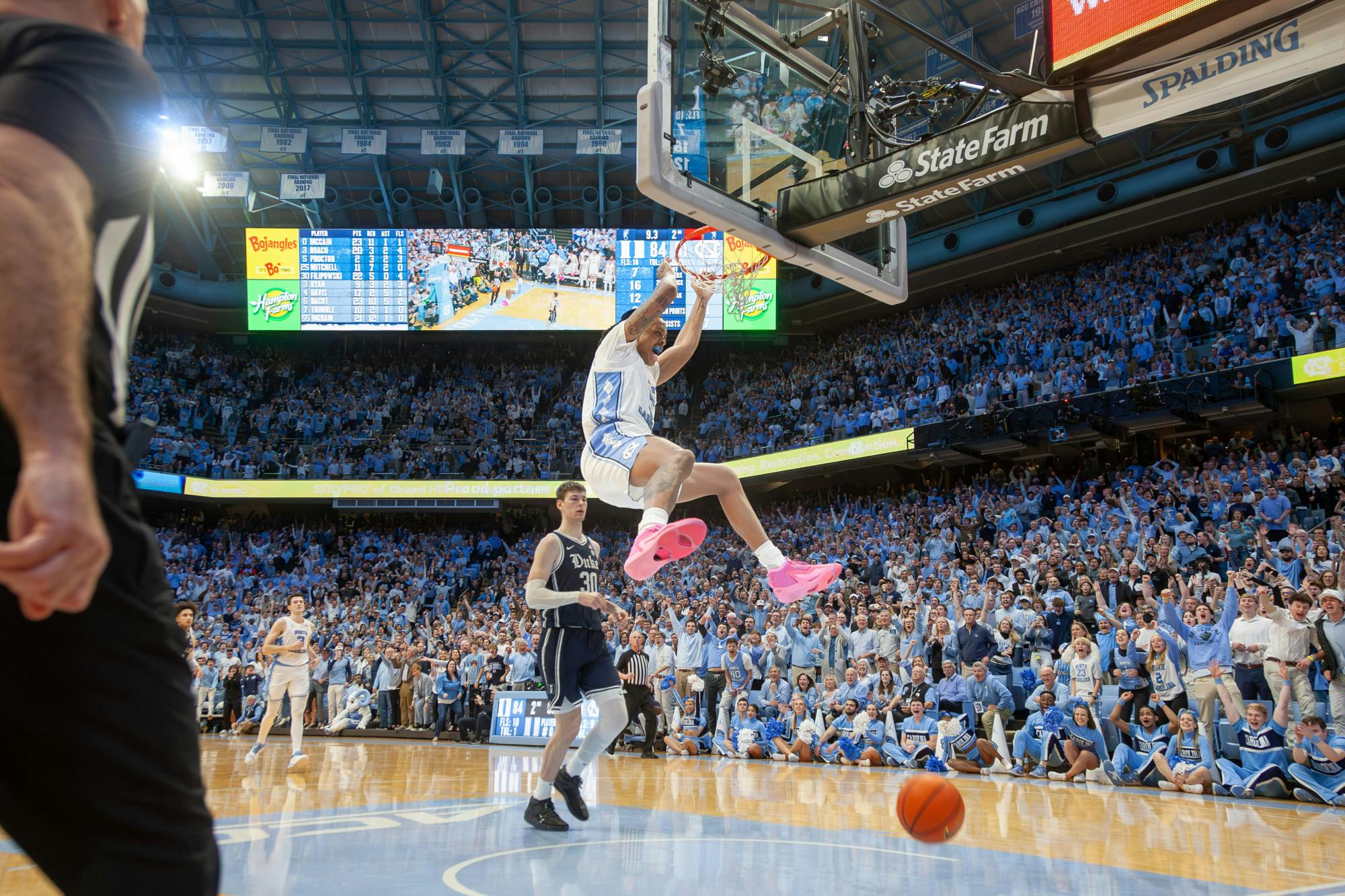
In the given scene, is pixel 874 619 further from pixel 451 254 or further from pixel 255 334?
pixel 255 334

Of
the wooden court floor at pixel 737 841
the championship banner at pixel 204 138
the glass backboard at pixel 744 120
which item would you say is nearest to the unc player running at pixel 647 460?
the glass backboard at pixel 744 120

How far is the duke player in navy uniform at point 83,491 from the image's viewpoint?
1.30 meters

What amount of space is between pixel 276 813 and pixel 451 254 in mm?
23583

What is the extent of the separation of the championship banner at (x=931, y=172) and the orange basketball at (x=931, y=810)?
12.4 ft

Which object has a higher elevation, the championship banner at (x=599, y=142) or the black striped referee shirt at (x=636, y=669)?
the championship banner at (x=599, y=142)

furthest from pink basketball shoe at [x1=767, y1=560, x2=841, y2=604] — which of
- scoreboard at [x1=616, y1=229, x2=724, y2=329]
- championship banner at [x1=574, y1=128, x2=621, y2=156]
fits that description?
scoreboard at [x1=616, y1=229, x2=724, y2=329]

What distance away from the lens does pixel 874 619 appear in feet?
Answer: 48.4

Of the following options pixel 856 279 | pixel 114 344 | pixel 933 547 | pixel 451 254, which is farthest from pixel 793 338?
pixel 114 344

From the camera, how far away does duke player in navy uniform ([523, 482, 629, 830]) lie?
7051mm

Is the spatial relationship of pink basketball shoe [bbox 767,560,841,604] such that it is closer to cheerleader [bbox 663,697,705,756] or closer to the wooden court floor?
the wooden court floor

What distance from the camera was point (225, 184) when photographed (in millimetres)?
26969

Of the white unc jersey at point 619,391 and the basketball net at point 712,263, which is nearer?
the white unc jersey at point 619,391

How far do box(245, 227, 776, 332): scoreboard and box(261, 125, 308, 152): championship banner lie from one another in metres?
2.52

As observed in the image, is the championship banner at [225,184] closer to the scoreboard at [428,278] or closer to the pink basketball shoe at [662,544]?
the scoreboard at [428,278]
